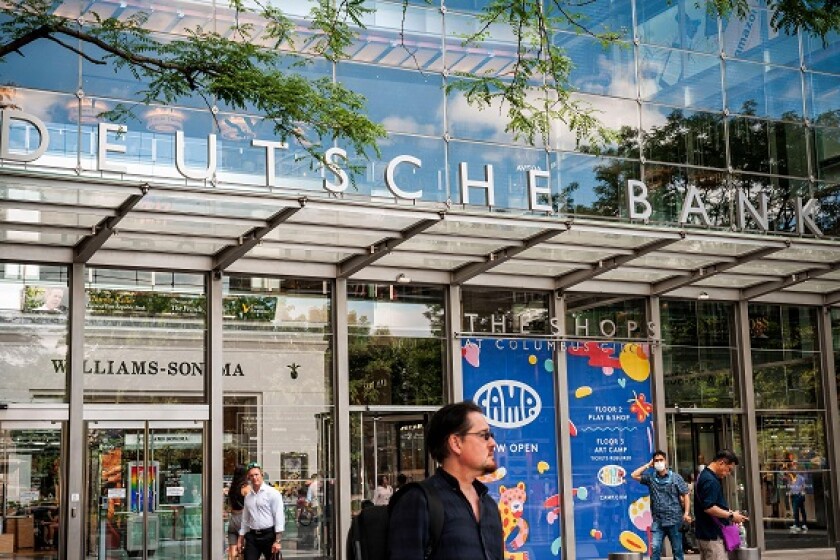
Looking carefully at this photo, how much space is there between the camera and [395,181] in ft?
54.6

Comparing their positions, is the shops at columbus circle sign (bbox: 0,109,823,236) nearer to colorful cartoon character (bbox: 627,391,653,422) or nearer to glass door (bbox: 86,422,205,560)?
colorful cartoon character (bbox: 627,391,653,422)

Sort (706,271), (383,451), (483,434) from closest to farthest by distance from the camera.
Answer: (483,434) < (383,451) < (706,271)

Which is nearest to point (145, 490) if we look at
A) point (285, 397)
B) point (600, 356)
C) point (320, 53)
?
point (285, 397)

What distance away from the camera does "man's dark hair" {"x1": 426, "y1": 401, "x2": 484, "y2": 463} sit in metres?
4.63

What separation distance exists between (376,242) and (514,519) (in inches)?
187

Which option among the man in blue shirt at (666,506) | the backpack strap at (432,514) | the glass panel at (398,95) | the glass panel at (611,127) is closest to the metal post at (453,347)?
the glass panel at (398,95)

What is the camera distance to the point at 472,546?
14.6 ft

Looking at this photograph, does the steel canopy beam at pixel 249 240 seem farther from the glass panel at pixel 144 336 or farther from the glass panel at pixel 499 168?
the glass panel at pixel 499 168

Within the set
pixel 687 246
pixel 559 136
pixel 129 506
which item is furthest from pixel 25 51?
pixel 687 246

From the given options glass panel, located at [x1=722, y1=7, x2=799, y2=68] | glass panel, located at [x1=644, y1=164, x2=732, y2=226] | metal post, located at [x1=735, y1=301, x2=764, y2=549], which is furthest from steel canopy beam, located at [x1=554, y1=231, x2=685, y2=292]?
glass panel, located at [x1=722, y1=7, x2=799, y2=68]

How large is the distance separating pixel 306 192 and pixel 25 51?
381 centimetres

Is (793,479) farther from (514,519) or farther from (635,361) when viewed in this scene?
(514,519)

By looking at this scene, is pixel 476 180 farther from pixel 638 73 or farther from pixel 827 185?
pixel 827 185

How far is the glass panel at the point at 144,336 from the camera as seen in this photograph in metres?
16.0
